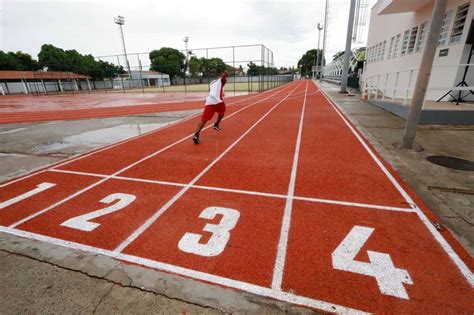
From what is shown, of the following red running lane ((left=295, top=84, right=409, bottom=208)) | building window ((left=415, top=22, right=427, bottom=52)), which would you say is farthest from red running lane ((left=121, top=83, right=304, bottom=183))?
building window ((left=415, top=22, right=427, bottom=52))

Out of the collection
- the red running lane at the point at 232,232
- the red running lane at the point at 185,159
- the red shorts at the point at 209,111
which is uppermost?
the red shorts at the point at 209,111

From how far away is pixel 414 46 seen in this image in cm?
1409

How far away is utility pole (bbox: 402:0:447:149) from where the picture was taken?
17.8 ft

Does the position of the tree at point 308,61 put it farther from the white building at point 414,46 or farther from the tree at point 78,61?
the white building at point 414,46

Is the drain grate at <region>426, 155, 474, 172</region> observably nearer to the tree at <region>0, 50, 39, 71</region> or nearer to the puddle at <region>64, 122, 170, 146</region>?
the puddle at <region>64, 122, 170, 146</region>

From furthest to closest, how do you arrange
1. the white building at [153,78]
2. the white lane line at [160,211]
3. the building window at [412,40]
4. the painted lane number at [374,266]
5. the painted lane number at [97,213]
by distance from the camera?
A: the white building at [153,78] < the building window at [412,40] < the painted lane number at [97,213] < the white lane line at [160,211] < the painted lane number at [374,266]

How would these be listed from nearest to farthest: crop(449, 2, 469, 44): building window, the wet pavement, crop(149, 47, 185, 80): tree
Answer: the wet pavement < crop(449, 2, 469, 44): building window < crop(149, 47, 185, 80): tree

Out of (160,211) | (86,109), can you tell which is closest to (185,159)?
(160,211)

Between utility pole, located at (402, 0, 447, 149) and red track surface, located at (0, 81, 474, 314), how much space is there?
3.64 feet

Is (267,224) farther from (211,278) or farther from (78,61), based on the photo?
(78,61)

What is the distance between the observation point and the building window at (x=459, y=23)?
10.3 metres

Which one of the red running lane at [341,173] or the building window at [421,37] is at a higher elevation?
the building window at [421,37]

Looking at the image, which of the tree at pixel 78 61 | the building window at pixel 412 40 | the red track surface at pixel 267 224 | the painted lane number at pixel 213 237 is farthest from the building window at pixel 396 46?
the tree at pixel 78 61

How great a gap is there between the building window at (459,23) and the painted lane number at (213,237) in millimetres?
13269
